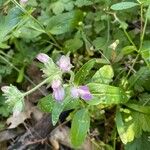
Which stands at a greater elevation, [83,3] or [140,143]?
[83,3]

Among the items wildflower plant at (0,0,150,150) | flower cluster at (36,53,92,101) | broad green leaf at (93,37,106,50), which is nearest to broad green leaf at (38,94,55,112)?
wildflower plant at (0,0,150,150)

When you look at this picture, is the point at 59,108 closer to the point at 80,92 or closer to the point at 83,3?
→ the point at 80,92

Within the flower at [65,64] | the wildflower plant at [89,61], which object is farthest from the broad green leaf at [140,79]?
the flower at [65,64]

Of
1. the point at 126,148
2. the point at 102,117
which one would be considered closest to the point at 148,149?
the point at 126,148

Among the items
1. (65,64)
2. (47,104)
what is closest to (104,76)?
(47,104)

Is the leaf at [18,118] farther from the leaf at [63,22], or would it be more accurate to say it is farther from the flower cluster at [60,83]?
the flower cluster at [60,83]

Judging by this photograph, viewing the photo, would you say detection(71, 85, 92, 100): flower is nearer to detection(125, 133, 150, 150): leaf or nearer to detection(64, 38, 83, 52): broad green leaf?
detection(125, 133, 150, 150): leaf
